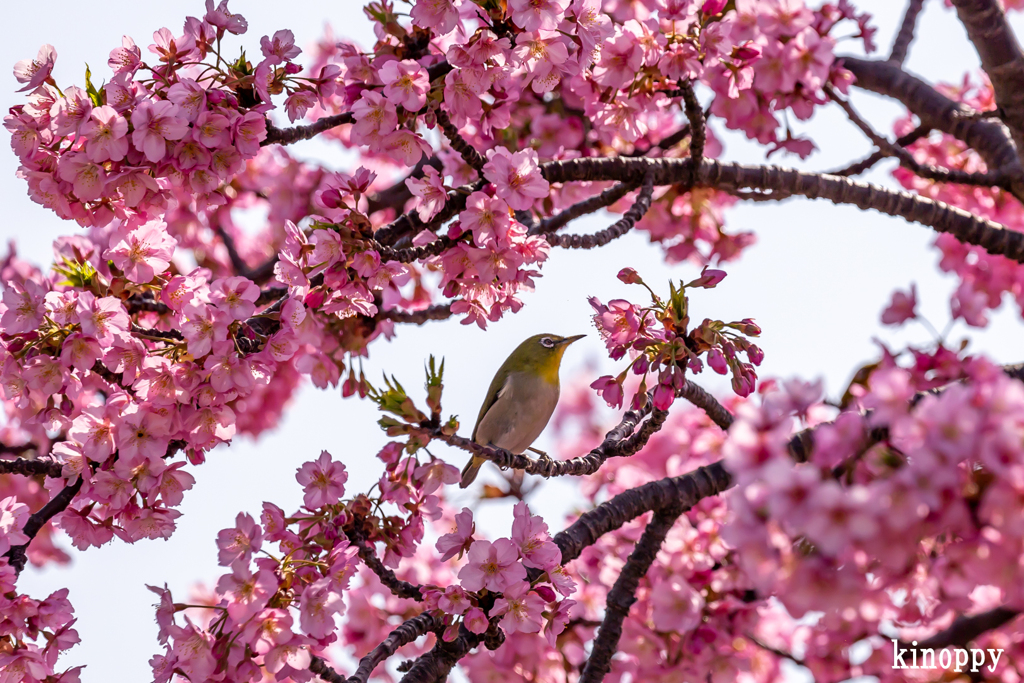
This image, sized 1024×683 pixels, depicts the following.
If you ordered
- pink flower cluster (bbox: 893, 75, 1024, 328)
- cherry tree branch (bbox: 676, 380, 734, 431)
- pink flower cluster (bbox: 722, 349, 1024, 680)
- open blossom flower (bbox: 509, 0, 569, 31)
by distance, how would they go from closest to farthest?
pink flower cluster (bbox: 722, 349, 1024, 680) → open blossom flower (bbox: 509, 0, 569, 31) → cherry tree branch (bbox: 676, 380, 734, 431) → pink flower cluster (bbox: 893, 75, 1024, 328)

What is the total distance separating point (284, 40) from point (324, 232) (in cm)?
77

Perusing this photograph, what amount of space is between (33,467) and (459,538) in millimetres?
1634

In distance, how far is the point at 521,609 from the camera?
2498mm

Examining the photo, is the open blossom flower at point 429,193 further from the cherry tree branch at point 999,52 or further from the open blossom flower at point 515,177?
the cherry tree branch at point 999,52

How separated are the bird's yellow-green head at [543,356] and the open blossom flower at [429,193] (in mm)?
1690

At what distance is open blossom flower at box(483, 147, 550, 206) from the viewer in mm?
2512

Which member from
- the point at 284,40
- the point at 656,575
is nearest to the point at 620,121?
the point at 284,40

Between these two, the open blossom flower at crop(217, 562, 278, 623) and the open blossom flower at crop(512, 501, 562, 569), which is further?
the open blossom flower at crop(512, 501, 562, 569)

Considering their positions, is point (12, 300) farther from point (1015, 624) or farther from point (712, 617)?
point (1015, 624)

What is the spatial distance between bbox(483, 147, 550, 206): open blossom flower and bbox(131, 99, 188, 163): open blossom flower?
3.44 feet

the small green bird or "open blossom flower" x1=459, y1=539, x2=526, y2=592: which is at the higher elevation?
the small green bird

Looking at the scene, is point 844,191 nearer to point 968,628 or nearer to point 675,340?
point 675,340

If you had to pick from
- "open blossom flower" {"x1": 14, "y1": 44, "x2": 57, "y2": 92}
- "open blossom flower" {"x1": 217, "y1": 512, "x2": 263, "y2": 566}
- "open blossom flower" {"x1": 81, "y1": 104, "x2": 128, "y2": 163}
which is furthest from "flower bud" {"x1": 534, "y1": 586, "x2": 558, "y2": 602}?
"open blossom flower" {"x1": 14, "y1": 44, "x2": 57, "y2": 92}

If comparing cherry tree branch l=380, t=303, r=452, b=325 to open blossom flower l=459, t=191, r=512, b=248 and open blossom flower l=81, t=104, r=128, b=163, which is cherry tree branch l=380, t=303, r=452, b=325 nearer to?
open blossom flower l=459, t=191, r=512, b=248
